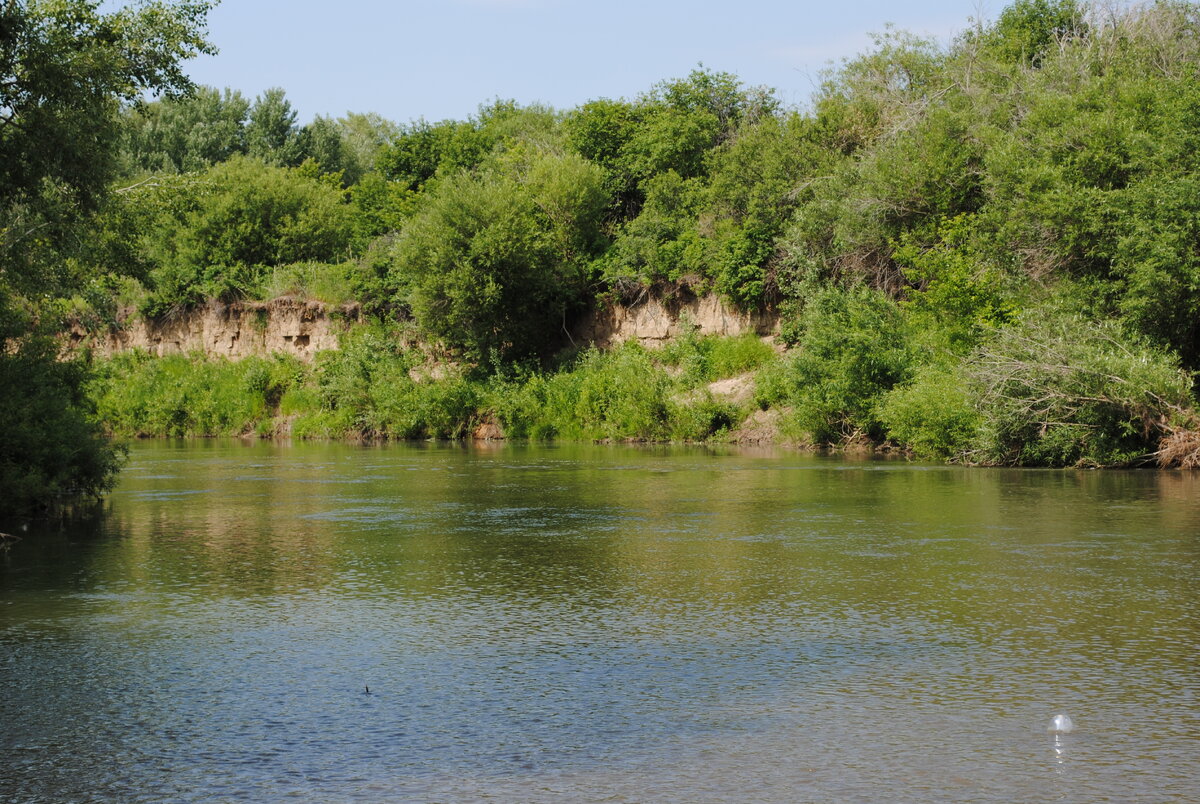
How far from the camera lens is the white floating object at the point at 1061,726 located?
717 centimetres

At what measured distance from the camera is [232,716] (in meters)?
7.70

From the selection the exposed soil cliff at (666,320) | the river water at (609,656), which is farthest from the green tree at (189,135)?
the river water at (609,656)

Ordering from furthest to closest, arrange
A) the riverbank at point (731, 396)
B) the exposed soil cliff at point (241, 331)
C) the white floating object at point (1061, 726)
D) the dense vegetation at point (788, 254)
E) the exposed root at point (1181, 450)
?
the exposed soil cliff at point (241, 331) → the dense vegetation at point (788, 254) → the riverbank at point (731, 396) → the exposed root at point (1181, 450) → the white floating object at point (1061, 726)

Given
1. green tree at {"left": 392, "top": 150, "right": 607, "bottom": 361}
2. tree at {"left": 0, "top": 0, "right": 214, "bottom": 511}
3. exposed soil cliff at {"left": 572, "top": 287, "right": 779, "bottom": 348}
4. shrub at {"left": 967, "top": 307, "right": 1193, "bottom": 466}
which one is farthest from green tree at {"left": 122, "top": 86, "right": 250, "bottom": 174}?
shrub at {"left": 967, "top": 307, "right": 1193, "bottom": 466}

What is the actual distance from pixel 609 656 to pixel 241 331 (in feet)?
182

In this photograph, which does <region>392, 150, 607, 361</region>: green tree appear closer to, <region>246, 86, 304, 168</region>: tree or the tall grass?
the tall grass

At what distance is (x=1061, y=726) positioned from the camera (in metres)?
7.20

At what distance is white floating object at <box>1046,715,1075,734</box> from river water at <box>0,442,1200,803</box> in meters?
0.07

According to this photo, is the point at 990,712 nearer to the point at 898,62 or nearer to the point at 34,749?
the point at 34,749

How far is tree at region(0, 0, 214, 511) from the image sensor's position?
17.9m

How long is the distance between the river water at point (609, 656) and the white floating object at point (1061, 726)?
7 centimetres

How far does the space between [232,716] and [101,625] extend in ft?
11.8

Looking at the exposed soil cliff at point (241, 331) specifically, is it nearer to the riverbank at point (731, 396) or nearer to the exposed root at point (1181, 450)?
the riverbank at point (731, 396)

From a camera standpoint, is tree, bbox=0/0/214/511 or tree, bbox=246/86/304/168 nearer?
tree, bbox=0/0/214/511
